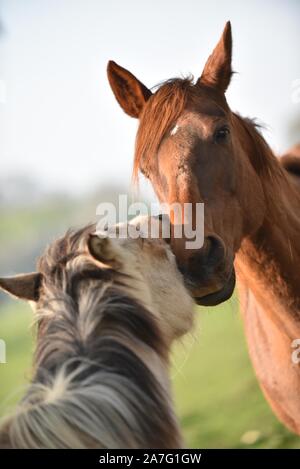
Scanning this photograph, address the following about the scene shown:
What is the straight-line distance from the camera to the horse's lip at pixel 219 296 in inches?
128

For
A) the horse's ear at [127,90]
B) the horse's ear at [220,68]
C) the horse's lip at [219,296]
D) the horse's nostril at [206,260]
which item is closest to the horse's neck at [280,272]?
the horse's lip at [219,296]

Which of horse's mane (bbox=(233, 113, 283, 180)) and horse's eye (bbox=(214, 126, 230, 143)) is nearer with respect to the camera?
horse's eye (bbox=(214, 126, 230, 143))

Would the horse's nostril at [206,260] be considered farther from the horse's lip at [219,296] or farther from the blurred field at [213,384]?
the blurred field at [213,384]

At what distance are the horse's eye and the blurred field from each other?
90 cm

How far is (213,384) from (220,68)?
7.05 m

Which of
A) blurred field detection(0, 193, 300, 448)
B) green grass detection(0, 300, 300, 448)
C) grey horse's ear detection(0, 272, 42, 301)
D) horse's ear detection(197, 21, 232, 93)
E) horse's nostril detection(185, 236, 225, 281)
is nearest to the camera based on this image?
grey horse's ear detection(0, 272, 42, 301)

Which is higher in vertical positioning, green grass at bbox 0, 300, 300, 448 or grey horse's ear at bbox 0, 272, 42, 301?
grey horse's ear at bbox 0, 272, 42, 301

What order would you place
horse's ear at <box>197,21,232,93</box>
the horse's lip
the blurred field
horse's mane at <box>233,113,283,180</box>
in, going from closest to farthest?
the horse's lip → horse's ear at <box>197,21,232,93</box> → horse's mane at <box>233,113,283,180</box> → the blurred field

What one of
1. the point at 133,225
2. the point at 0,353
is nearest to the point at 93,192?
the point at 0,353

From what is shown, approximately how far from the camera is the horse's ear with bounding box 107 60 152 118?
388 centimetres

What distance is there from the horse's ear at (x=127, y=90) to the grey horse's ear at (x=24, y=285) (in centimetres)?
155

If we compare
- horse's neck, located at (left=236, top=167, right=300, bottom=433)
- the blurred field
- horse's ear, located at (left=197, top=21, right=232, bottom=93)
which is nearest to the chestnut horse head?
horse's ear, located at (left=197, top=21, right=232, bottom=93)

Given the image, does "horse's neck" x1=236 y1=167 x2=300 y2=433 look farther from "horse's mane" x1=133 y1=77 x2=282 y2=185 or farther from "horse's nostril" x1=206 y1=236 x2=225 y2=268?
"horse's nostril" x1=206 y1=236 x2=225 y2=268
